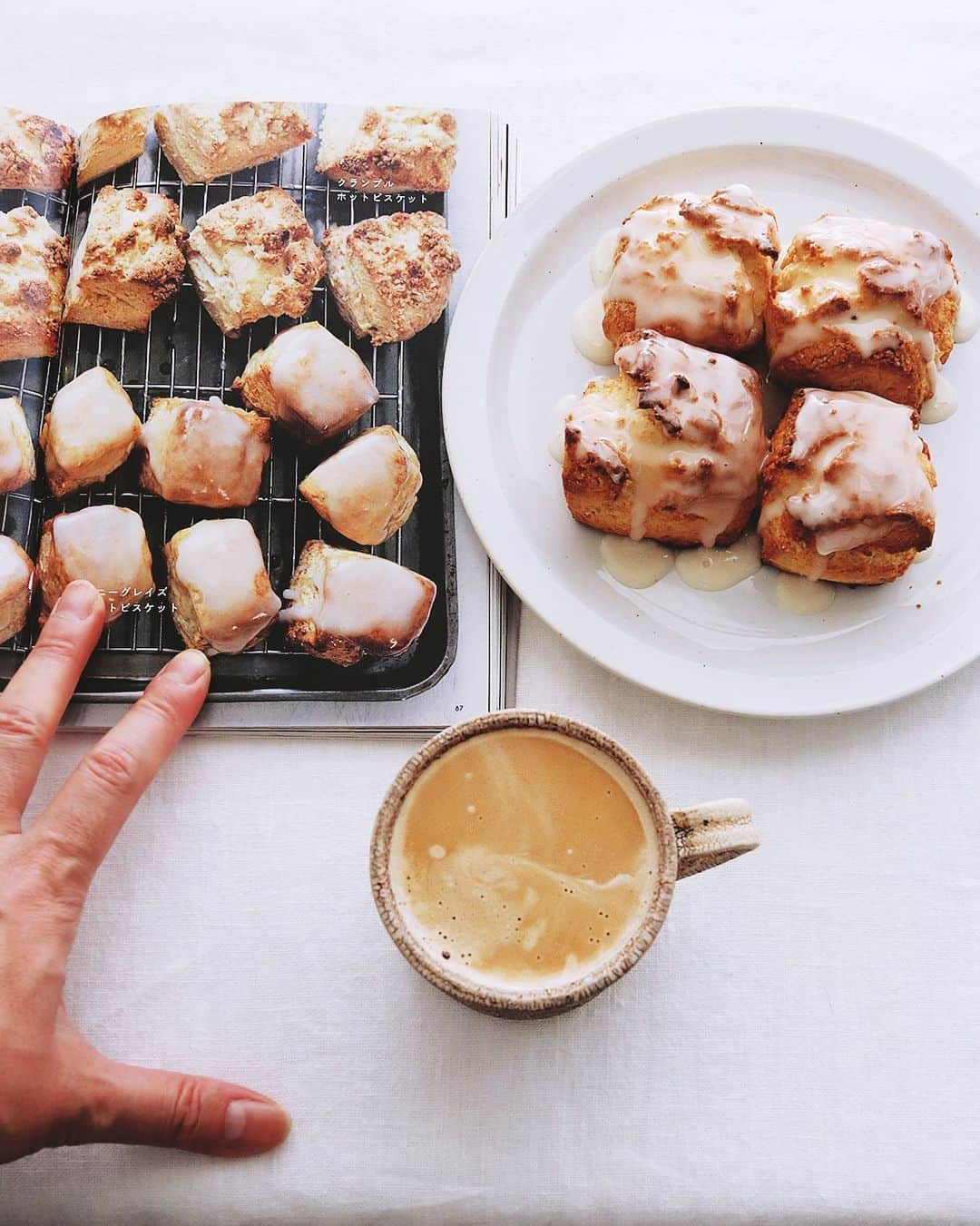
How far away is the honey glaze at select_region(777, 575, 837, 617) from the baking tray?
31 centimetres

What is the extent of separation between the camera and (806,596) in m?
0.96

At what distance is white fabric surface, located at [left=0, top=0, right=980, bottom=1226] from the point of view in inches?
33.4

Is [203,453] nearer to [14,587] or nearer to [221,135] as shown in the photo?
[14,587]

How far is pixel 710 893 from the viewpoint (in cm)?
91

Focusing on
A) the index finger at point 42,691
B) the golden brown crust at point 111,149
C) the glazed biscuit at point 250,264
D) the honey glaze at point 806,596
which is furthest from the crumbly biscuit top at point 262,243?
the honey glaze at point 806,596

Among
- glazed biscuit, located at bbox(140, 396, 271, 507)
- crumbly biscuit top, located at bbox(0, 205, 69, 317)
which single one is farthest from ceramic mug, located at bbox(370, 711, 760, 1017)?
crumbly biscuit top, located at bbox(0, 205, 69, 317)

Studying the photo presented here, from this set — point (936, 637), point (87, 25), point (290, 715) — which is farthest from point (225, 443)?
point (936, 637)

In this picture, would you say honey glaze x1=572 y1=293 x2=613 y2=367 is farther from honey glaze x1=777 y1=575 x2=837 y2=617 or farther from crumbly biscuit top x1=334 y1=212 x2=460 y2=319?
honey glaze x1=777 y1=575 x2=837 y2=617

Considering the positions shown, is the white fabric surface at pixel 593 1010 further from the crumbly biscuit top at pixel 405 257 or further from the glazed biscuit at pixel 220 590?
the crumbly biscuit top at pixel 405 257

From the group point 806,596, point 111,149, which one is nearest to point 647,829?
point 806,596

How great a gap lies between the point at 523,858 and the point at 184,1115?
34 cm

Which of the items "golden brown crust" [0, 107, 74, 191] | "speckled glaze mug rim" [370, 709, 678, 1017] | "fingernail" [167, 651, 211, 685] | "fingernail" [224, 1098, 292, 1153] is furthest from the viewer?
"golden brown crust" [0, 107, 74, 191]

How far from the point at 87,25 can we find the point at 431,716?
→ 0.86 meters

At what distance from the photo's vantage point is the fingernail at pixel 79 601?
0.94 meters
